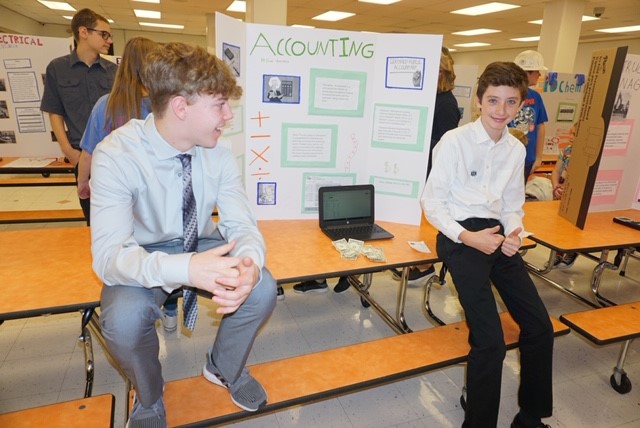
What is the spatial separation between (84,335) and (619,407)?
2.43 meters

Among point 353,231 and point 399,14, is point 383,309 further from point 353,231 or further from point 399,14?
point 399,14

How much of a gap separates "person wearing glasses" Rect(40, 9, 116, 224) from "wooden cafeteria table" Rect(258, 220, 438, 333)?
5.10ft

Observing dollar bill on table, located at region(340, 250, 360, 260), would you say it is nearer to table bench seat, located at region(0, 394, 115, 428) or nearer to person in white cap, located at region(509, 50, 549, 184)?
table bench seat, located at region(0, 394, 115, 428)

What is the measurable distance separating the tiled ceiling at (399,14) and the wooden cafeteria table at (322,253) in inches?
262

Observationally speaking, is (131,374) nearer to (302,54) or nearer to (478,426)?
(478,426)

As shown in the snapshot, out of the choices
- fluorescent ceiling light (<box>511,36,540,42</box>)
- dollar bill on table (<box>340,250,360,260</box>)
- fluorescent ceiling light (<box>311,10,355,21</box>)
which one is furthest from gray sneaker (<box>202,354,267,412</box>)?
fluorescent ceiling light (<box>511,36,540,42</box>)

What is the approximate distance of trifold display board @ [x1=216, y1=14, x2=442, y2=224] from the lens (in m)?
2.04

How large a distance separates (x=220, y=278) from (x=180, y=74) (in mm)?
613

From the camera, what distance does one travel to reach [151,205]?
1.34 meters

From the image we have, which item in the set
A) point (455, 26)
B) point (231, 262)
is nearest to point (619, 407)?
point (231, 262)

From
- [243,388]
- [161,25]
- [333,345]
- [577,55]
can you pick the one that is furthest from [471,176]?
[577,55]

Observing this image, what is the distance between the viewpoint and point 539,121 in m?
3.52

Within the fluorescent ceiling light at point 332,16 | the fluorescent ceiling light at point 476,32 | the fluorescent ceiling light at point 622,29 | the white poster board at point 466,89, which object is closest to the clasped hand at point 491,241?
the white poster board at point 466,89

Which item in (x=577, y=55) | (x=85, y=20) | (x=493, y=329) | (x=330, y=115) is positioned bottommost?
(x=493, y=329)
